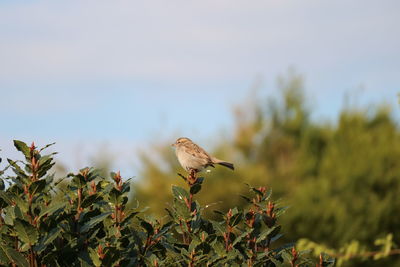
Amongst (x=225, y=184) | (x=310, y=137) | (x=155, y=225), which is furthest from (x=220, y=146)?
(x=155, y=225)

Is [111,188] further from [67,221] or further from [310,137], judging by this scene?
[310,137]

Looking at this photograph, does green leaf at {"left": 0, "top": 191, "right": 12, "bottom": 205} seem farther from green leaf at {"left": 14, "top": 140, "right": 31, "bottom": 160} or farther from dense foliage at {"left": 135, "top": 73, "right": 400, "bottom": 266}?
dense foliage at {"left": 135, "top": 73, "right": 400, "bottom": 266}

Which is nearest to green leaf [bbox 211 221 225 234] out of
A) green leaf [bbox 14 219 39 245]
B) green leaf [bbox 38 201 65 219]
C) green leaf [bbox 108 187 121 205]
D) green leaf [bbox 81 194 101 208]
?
green leaf [bbox 108 187 121 205]

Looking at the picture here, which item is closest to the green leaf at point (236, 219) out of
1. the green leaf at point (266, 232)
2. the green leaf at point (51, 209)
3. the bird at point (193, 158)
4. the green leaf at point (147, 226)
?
the green leaf at point (266, 232)

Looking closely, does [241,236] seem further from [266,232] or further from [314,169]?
[314,169]

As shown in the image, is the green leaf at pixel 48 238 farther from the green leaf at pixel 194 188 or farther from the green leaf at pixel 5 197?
the green leaf at pixel 194 188

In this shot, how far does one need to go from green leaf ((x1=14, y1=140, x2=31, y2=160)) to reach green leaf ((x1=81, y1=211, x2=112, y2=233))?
1.48 feet

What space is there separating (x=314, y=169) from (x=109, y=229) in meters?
36.0

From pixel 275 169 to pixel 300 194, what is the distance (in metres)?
3.98

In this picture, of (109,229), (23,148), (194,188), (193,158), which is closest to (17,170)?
(23,148)

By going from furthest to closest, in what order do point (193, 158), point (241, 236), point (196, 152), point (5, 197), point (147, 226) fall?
point (196, 152), point (193, 158), point (241, 236), point (147, 226), point (5, 197)

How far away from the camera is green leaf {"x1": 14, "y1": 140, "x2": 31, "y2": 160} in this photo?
3.78 meters

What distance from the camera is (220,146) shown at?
39.8m

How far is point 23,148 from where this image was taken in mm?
3793
